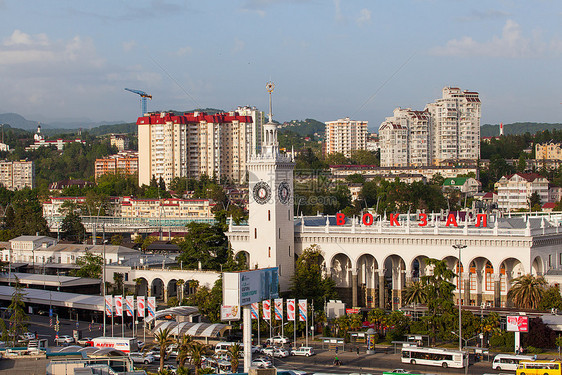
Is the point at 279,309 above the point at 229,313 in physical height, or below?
below

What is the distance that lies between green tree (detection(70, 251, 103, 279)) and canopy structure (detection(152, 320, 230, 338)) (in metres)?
30.5

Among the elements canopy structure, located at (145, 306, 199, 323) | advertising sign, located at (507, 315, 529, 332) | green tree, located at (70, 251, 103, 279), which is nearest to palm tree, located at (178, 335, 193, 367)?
canopy structure, located at (145, 306, 199, 323)

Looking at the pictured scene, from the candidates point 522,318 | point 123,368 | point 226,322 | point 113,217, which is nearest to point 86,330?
point 226,322

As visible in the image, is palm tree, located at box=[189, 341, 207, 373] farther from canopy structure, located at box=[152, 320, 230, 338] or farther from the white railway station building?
the white railway station building

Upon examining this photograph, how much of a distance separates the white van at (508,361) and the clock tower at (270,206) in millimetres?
27008

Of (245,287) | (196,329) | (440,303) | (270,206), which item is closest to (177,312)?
(196,329)

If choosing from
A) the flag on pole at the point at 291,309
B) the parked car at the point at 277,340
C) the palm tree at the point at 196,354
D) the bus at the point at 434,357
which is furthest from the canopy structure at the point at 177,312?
the bus at the point at 434,357

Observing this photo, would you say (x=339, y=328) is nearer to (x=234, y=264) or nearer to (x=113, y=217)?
(x=234, y=264)

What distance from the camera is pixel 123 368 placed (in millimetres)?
54031

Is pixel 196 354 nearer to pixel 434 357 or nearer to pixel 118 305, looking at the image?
pixel 434 357

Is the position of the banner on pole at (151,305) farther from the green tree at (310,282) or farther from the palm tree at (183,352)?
the palm tree at (183,352)

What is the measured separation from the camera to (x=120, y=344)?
68.2 metres

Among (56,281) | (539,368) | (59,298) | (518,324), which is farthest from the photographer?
(56,281)

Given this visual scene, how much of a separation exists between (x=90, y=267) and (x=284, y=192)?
30.5 meters
